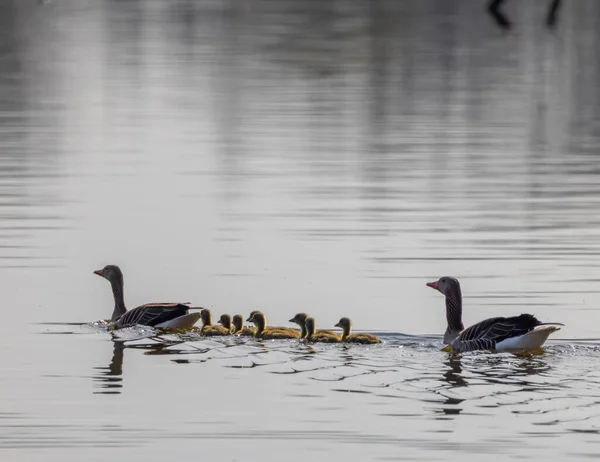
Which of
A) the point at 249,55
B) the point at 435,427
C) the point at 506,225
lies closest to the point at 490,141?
the point at 506,225

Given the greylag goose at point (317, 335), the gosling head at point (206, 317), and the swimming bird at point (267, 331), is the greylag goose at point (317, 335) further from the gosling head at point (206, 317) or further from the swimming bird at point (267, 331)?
the gosling head at point (206, 317)

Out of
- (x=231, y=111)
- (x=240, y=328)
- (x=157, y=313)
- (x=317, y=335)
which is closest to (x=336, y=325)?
(x=317, y=335)

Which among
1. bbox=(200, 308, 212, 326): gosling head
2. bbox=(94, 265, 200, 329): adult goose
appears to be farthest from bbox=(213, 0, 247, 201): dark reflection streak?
bbox=(200, 308, 212, 326): gosling head

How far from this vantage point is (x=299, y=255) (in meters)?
19.3

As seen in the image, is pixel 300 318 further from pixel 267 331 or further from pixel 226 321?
pixel 226 321

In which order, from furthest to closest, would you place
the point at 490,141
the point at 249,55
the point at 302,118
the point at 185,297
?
the point at 249,55 → the point at 302,118 → the point at 490,141 → the point at 185,297

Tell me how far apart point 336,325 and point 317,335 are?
44 centimetres

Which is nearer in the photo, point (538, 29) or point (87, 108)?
point (87, 108)

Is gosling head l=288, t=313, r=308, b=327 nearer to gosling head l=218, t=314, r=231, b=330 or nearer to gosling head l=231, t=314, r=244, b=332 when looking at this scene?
gosling head l=231, t=314, r=244, b=332

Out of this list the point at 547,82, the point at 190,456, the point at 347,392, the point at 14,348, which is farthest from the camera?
the point at 547,82

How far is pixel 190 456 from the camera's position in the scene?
36.6ft

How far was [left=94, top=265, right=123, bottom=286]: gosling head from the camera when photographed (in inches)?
672

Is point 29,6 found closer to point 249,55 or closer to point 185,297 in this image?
point 249,55

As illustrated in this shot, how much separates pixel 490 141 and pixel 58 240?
1324 cm
